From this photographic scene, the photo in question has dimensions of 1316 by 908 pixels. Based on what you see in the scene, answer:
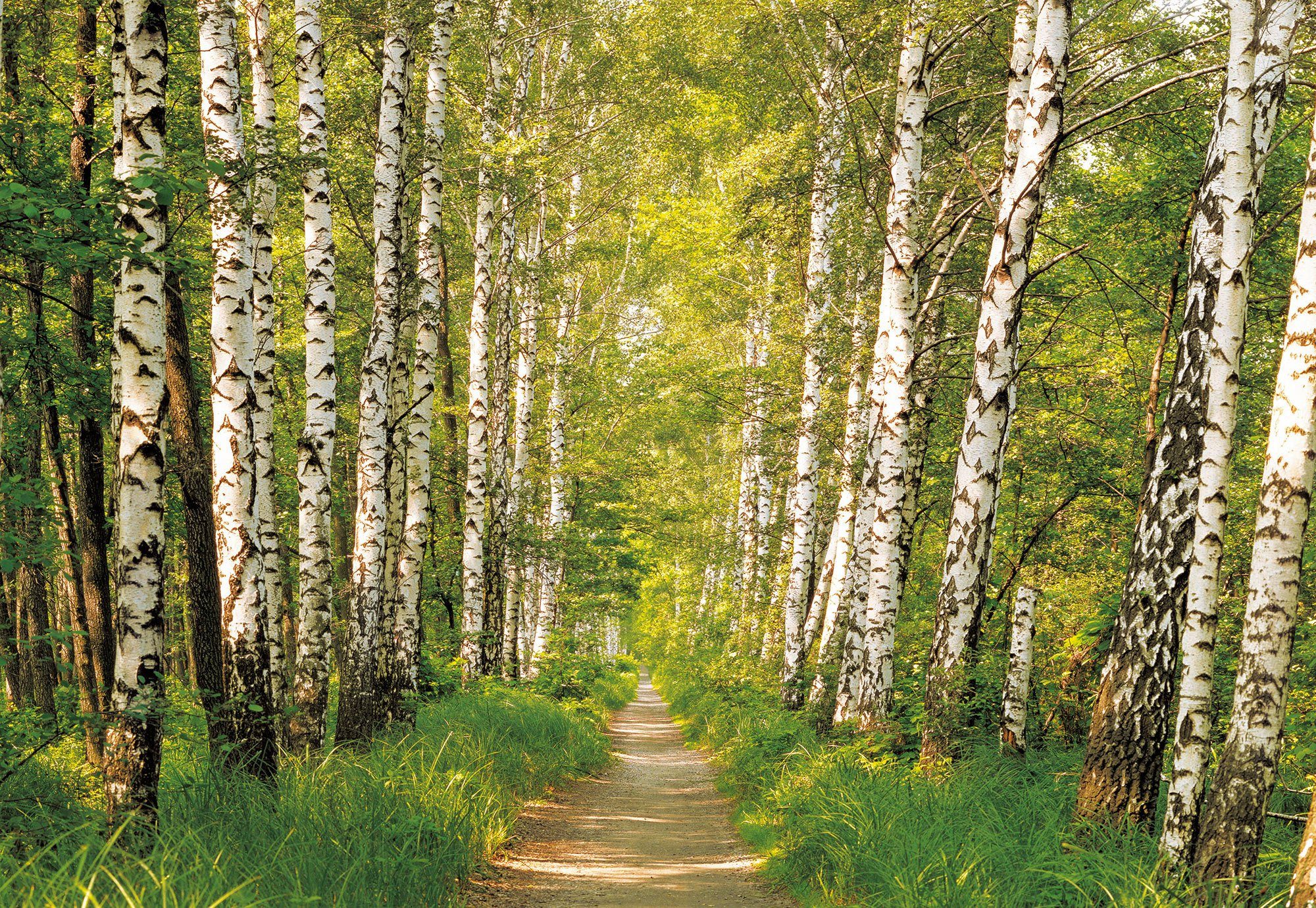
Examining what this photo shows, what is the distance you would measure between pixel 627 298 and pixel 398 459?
14194mm

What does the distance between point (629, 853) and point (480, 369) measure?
7.99 m

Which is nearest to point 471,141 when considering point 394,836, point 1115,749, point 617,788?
point 617,788

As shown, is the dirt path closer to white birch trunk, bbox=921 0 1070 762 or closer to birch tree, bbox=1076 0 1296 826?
white birch trunk, bbox=921 0 1070 762

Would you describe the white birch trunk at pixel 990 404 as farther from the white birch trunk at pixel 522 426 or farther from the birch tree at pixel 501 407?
the white birch trunk at pixel 522 426

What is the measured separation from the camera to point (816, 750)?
8.61 metres

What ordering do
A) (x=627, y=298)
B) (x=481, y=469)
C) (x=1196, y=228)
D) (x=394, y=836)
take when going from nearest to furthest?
(x=1196, y=228) < (x=394, y=836) < (x=481, y=469) < (x=627, y=298)

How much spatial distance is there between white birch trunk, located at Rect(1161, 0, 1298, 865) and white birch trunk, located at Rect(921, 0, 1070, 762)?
6.48 feet

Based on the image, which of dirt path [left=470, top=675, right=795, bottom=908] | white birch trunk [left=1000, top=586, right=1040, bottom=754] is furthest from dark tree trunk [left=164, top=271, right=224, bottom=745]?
white birch trunk [left=1000, top=586, right=1040, bottom=754]

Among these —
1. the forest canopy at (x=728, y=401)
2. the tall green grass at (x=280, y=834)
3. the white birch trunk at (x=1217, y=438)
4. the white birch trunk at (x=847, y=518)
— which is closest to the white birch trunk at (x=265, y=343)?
the forest canopy at (x=728, y=401)

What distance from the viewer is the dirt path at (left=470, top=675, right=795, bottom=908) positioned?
611 cm

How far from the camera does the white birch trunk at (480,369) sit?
13047 mm

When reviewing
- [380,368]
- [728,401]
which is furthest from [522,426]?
[380,368]

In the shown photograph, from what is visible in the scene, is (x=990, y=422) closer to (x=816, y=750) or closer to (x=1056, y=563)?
(x=816, y=750)

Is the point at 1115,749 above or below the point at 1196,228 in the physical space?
below
